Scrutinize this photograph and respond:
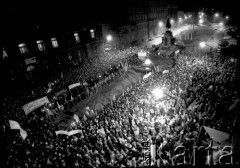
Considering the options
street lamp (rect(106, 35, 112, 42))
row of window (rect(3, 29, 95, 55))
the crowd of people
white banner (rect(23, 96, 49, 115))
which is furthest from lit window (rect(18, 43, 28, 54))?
street lamp (rect(106, 35, 112, 42))

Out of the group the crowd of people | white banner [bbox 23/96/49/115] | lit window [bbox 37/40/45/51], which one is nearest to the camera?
the crowd of people

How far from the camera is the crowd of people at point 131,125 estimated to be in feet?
27.2

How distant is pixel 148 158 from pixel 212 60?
18353 millimetres

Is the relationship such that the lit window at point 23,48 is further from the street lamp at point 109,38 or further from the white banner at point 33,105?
the street lamp at point 109,38

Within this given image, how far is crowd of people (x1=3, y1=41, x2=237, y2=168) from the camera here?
8.28 meters

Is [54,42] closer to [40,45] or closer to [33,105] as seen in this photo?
[40,45]

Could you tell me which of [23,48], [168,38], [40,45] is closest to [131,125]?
[23,48]

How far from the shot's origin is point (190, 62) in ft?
69.5

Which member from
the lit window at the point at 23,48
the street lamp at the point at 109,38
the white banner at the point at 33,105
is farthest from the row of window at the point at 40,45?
the street lamp at the point at 109,38

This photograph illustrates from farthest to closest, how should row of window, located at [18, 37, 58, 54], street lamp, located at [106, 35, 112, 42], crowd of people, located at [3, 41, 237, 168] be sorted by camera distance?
1. street lamp, located at [106, 35, 112, 42]
2. row of window, located at [18, 37, 58, 54]
3. crowd of people, located at [3, 41, 237, 168]

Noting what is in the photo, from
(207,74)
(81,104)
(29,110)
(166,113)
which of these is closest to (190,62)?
(207,74)

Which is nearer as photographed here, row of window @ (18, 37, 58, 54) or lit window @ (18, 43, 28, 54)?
lit window @ (18, 43, 28, 54)

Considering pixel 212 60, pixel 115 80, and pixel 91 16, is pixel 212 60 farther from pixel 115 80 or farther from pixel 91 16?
pixel 91 16

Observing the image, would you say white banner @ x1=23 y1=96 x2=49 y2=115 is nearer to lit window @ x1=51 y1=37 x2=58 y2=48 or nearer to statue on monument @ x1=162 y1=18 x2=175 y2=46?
lit window @ x1=51 y1=37 x2=58 y2=48
